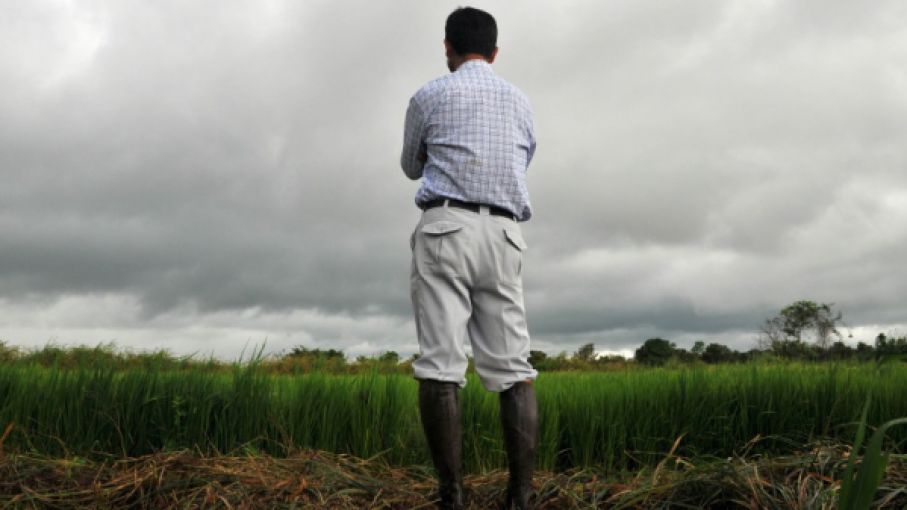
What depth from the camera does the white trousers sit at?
10.8 ft

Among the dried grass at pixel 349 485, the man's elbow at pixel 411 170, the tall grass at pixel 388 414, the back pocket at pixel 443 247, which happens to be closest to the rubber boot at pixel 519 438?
the dried grass at pixel 349 485

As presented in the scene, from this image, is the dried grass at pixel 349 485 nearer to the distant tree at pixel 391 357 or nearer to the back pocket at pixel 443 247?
the back pocket at pixel 443 247

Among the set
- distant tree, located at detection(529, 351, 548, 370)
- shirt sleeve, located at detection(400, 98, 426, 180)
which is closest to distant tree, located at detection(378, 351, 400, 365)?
distant tree, located at detection(529, 351, 548, 370)

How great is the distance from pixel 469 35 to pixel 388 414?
2382mm

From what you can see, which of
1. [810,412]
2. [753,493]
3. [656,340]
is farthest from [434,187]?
[656,340]

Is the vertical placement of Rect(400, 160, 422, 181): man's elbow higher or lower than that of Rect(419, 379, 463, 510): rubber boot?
higher

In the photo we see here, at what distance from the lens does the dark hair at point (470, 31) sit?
3.71 metres

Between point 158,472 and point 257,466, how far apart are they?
0.46 meters

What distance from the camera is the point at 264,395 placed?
Result: 4.55 meters

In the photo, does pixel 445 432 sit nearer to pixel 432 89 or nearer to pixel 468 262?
pixel 468 262

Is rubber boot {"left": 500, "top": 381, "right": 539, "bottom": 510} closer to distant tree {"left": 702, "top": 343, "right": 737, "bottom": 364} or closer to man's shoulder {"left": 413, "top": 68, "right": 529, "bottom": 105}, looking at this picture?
man's shoulder {"left": 413, "top": 68, "right": 529, "bottom": 105}

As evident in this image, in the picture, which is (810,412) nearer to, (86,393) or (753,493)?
(753,493)

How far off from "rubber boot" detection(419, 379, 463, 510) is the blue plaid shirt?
843 mm

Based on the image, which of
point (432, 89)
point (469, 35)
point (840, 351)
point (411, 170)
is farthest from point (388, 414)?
point (840, 351)
